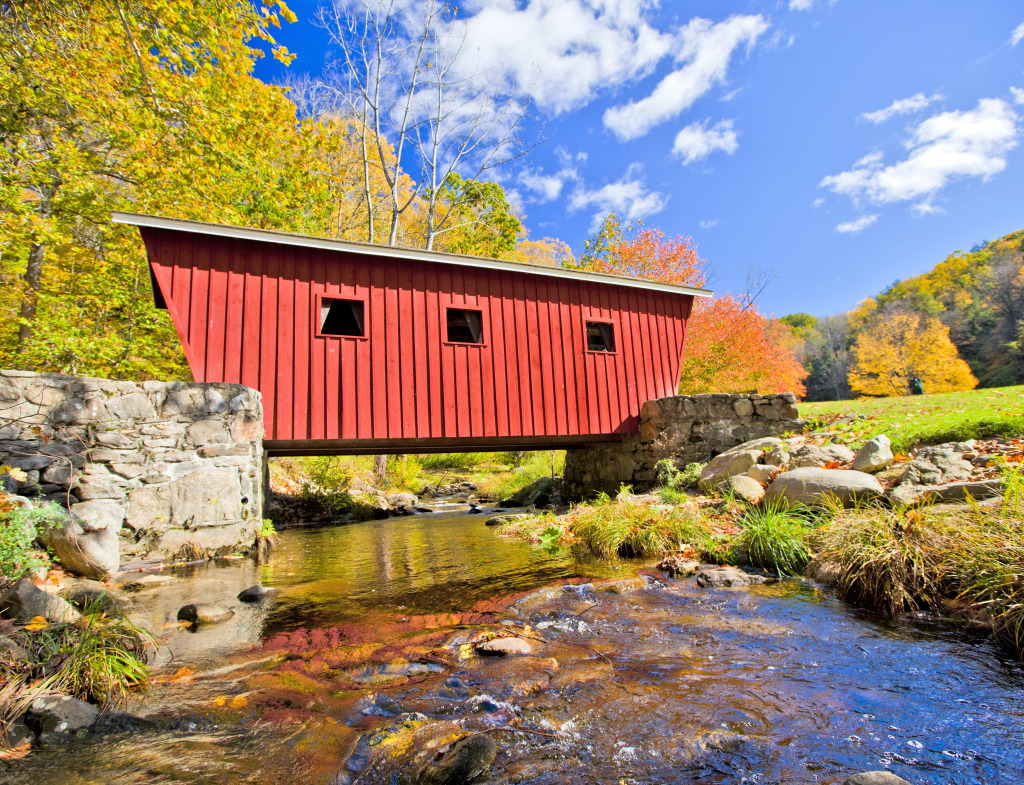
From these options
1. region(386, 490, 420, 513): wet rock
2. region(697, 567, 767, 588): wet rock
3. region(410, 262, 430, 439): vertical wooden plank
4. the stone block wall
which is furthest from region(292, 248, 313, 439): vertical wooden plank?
the stone block wall

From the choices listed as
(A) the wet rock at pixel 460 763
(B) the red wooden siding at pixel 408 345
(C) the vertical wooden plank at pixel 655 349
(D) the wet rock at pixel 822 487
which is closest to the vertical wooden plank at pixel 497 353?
(B) the red wooden siding at pixel 408 345

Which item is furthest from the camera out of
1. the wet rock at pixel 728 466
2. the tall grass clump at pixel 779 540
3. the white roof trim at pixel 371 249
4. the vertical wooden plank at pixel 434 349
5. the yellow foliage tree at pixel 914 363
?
the yellow foliage tree at pixel 914 363

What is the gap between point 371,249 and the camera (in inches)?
305

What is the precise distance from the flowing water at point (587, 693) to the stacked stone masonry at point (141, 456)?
60.4 inches

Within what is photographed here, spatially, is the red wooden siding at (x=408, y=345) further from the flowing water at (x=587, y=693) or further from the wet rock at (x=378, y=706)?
the wet rock at (x=378, y=706)

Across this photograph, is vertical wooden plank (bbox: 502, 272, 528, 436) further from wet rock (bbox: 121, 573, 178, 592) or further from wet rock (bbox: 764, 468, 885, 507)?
wet rock (bbox: 121, 573, 178, 592)

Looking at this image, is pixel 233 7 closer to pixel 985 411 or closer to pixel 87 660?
pixel 87 660

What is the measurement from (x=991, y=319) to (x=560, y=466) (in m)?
32.7

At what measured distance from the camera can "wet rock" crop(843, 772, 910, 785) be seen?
4.78 ft

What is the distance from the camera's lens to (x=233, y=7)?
365 inches

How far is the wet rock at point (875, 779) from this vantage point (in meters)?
1.46

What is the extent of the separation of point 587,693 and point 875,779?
109 centimetres

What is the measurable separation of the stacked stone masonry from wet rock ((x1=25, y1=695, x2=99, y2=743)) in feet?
10.1

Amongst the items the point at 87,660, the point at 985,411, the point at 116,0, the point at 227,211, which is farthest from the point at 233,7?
the point at 985,411
